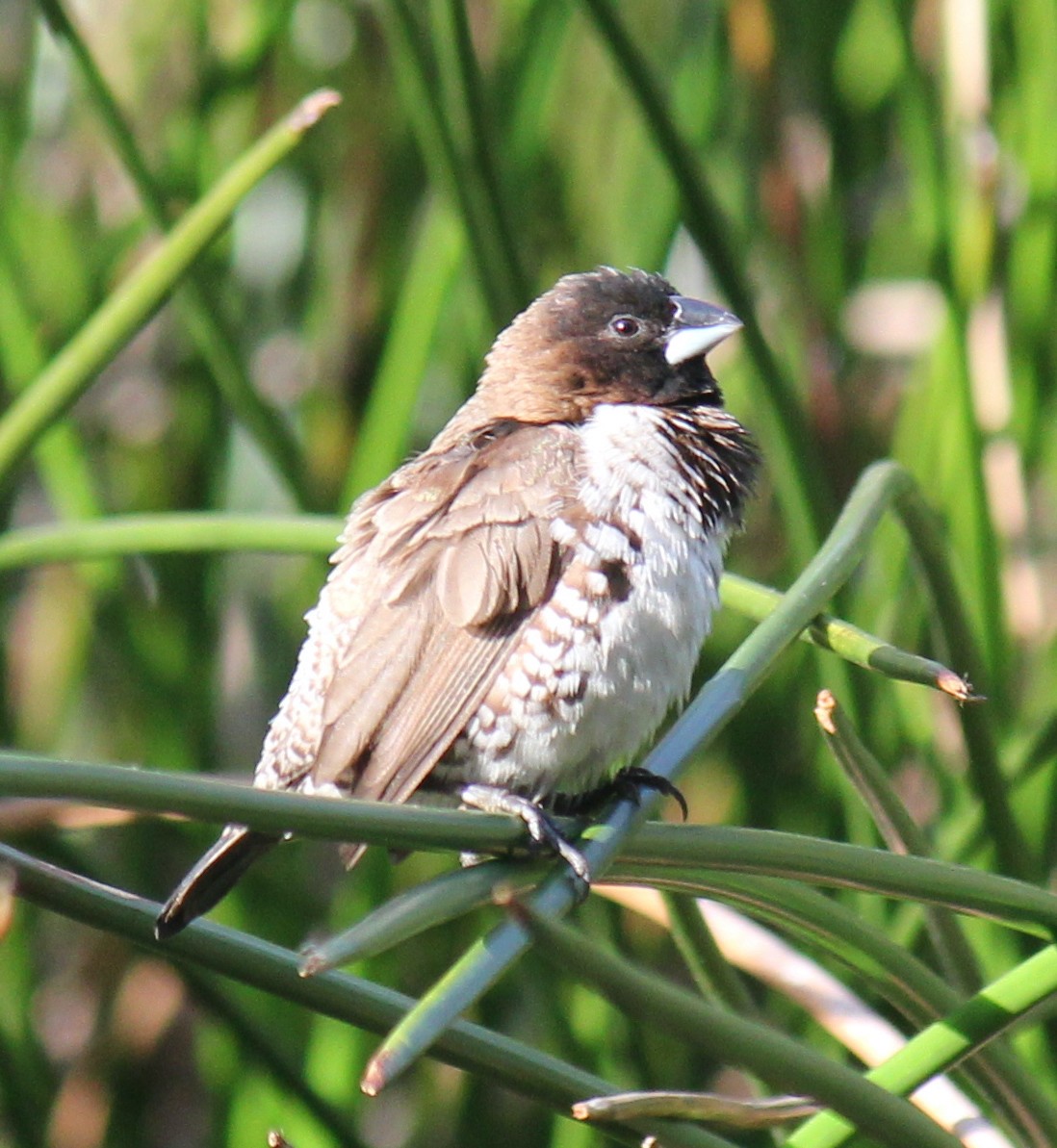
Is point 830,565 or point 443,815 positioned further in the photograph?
point 830,565

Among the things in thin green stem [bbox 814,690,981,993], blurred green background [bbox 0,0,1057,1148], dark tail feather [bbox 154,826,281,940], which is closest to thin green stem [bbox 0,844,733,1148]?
thin green stem [bbox 814,690,981,993]

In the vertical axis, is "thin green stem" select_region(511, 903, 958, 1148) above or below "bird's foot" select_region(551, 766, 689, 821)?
above

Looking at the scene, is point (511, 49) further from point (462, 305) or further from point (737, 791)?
point (737, 791)

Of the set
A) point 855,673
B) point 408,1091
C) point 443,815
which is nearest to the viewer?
point 443,815

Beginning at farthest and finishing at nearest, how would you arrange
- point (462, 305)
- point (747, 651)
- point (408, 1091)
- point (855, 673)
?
point (408, 1091), point (462, 305), point (855, 673), point (747, 651)

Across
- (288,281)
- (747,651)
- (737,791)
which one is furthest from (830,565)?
(288,281)

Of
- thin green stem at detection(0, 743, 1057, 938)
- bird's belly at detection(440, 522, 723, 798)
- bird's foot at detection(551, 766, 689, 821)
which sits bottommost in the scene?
bird's foot at detection(551, 766, 689, 821)

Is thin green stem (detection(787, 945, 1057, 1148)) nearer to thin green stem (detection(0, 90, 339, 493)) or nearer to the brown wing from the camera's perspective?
the brown wing

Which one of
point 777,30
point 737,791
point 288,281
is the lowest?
point 737,791
